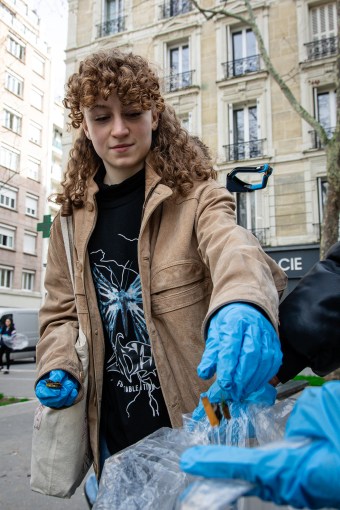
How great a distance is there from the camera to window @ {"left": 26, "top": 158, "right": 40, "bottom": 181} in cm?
2881

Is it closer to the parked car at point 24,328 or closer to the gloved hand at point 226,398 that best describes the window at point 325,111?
the parked car at point 24,328

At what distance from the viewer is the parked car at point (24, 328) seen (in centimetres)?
1611

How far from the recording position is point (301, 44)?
1444 cm

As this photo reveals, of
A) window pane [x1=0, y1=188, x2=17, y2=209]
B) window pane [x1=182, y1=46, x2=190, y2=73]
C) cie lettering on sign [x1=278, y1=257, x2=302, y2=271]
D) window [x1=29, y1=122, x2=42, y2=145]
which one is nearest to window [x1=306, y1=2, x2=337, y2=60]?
window pane [x1=182, y1=46, x2=190, y2=73]

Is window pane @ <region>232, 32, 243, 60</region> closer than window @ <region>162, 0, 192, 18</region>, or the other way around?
window pane @ <region>232, 32, 243, 60</region>

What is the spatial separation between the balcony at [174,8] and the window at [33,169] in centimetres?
1510

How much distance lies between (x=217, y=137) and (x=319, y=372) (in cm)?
1477

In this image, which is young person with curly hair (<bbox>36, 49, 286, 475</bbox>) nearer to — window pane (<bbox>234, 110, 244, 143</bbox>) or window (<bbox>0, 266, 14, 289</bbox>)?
window pane (<bbox>234, 110, 244, 143</bbox>)

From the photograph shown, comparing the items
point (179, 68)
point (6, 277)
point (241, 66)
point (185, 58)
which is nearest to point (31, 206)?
point (6, 277)

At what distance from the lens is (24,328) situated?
1752cm

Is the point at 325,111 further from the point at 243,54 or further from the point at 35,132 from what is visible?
the point at 35,132

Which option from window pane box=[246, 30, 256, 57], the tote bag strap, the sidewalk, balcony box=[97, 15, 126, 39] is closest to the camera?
the tote bag strap

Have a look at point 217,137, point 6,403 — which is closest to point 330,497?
point 6,403

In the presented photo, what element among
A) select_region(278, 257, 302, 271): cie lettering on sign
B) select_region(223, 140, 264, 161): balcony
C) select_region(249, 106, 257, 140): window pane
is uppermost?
select_region(249, 106, 257, 140): window pane
